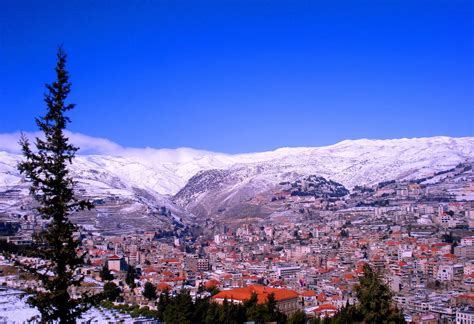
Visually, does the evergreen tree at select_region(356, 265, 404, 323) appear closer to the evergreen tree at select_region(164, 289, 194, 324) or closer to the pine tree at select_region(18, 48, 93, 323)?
the pine tree at select_region(18, 48, 93, 323)

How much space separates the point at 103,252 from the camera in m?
85.2

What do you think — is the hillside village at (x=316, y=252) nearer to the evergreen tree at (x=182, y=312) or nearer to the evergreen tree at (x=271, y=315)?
the evergreen tree at (x=271, y=315)

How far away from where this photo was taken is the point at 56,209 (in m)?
8.06

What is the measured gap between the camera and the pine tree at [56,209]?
7.83 meters

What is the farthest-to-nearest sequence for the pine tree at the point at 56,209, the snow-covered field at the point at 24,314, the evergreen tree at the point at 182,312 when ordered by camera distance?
the snow-covered field at the point at 24,314, the evergreen tree at the point at 182,312, the pine tree at the point at 56,209

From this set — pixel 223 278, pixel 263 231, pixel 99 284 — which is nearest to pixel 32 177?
pixel 99 284

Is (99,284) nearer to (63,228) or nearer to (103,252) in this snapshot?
(103,252)

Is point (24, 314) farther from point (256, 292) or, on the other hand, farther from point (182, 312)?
point (256, 292)

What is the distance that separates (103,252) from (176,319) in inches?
2242

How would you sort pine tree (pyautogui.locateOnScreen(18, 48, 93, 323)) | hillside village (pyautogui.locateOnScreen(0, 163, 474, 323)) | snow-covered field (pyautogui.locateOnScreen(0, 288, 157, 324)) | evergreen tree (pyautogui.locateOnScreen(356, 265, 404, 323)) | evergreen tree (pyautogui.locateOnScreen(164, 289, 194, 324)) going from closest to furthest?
pine tree (pyautogui.locateOnScreen(18, 48, 93, 323)), evergreen tree (pyautogui.locateOnScreen(356, 265, 404, 323)), evergreen tree (pyautogui.locateOnScreen(164, 289, 194, 324)), snow-covered field (pyautogui.locateOnScreen(0, 288, 157, 324)), hillside village (pyautogui.locateOnScreen(0, 163, 474, 323))

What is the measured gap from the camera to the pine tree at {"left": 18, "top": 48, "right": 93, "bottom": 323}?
7.83 meters

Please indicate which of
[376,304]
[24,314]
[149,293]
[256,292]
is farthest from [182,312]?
[376,304]

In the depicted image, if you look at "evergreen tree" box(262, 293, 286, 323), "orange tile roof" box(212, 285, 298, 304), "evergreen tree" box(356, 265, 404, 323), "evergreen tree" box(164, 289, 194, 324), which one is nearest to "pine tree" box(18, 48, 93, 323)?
"evergreen tree" box(356, 265, 404, 323)

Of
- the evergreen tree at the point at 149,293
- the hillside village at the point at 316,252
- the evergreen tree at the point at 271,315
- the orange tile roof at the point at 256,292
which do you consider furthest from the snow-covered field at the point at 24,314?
the orange tile roof at the point at 256,292
